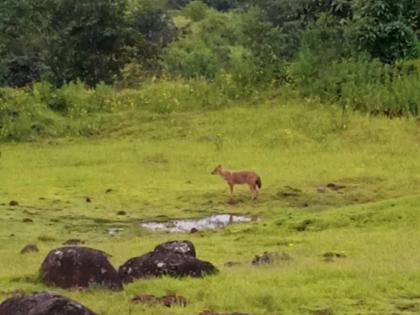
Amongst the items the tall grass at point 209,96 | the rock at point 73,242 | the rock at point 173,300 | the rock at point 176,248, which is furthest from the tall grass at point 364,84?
the rock at point 173,300

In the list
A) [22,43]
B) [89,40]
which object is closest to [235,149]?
[89,40]

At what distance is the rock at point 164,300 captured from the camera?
27.1ft

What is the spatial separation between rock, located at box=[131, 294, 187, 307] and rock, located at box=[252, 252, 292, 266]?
86.6 inches

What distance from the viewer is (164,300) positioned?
833 cm

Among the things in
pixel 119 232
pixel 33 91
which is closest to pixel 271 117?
pixel 33 91

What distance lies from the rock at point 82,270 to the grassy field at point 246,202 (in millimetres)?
164

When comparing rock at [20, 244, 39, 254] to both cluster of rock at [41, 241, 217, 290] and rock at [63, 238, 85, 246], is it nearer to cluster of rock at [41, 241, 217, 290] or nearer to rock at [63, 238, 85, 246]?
rock at [63, 238, 85, 246]

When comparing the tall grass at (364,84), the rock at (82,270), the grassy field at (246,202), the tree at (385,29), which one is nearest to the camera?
the grassy field at (246,202)

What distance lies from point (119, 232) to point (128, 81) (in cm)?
1642

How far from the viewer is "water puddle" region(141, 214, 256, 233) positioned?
48.6ft

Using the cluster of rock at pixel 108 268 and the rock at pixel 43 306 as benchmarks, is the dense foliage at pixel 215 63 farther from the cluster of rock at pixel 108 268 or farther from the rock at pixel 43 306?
the rock at pixel 43 306

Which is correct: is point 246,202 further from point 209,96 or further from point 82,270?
point 209,96

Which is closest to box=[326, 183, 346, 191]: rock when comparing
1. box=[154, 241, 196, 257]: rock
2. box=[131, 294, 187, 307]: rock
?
box=[154, 241, 196, 257]: rock

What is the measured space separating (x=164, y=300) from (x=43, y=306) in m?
1.85
